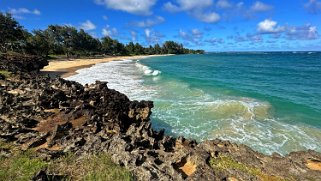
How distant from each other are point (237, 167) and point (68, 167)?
5.90 meters

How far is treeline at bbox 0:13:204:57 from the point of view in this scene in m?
66.5

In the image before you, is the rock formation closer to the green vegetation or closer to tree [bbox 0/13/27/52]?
the green vegetation

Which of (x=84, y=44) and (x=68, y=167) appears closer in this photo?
(x=68, y=167)

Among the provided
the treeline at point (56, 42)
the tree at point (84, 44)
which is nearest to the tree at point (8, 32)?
the treeline at point (56, 42)

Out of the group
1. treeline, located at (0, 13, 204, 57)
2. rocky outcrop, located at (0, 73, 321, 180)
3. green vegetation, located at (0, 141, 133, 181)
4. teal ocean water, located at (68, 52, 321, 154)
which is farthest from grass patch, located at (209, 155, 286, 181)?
treeline, located at (0, 13, 204, 57)

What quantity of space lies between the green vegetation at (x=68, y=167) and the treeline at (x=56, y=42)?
206ft

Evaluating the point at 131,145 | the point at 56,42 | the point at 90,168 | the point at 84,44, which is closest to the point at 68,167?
the point at 90,168

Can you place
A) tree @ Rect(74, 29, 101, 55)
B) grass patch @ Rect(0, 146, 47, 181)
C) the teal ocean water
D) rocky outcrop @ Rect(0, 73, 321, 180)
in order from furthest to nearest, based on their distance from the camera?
tree @ Rect(74, 29, 101, 55), the teal ocean water, rocky outcrop @ Rect(0, 73, 321, 180), grass patch @ Rect(0, 146, 47, 181)

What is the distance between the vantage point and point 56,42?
11544 cm

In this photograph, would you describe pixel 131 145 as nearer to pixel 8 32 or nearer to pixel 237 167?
pixel 237 167

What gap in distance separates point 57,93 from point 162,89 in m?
18.2

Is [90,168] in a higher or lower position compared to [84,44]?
higher

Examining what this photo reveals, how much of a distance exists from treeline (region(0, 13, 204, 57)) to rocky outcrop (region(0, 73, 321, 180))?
56.0 meters

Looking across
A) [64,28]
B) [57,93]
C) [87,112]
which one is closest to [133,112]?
[87,112]
